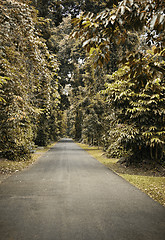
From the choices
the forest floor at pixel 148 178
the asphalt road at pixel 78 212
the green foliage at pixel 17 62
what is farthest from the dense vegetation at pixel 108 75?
the asphalt road at pixel 78 212

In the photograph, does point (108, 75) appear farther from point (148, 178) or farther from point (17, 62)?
point (148, 178)

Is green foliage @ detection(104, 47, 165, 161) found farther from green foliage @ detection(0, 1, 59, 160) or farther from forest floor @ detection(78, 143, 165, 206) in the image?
green foliage @ detection(0, 1, 59, 160)

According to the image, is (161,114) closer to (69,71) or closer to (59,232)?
(59,232)

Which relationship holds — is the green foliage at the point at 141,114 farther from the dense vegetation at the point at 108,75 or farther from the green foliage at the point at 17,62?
the green foliage at the point at 17,62

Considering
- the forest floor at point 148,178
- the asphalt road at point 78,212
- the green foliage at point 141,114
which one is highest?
the green foliage at point 141,114

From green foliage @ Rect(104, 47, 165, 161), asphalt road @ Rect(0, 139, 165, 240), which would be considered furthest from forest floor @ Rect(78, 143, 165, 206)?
green foliage @ Rect(104, 47, 165, 161)

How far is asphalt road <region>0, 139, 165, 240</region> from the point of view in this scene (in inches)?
150

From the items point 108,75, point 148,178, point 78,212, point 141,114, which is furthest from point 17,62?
point 148,178

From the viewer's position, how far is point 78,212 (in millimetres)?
4848

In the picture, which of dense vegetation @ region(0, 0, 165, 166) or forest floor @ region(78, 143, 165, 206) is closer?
dense vegetation @ region(0, 0, 165, 166)

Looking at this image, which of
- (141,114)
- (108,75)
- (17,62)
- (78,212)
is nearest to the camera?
(78,212)

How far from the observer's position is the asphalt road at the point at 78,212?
12.5 feet

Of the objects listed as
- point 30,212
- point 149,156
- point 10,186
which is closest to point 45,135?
point 149,156

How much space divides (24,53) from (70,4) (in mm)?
16556
